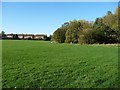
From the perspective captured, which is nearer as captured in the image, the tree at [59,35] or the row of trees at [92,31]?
the row of trees at [92,31]

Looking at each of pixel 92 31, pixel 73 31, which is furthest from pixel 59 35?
pixel 92 31

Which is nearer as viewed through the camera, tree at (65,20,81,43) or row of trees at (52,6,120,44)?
row of trees at (52,6,120,44)

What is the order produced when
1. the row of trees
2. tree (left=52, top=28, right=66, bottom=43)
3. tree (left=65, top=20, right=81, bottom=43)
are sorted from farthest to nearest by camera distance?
tree (left=52, top=28, right=66, bottom=43) → tree (left=65, top=20, right=81, bottom=43) → the row of trees

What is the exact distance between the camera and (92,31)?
197ft

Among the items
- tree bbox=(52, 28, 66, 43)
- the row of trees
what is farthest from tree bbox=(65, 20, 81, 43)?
tree bbox=(52, 28, 66, 43)

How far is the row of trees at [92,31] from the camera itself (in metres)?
59.8

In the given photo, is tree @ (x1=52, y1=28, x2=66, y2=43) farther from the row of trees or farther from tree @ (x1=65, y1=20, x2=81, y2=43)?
tree @ (x1=65, y1=20, x2=81, y2=43)

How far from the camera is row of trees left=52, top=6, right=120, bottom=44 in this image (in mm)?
59784

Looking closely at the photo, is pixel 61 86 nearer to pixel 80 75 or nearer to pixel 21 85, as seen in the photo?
pixel 21 85

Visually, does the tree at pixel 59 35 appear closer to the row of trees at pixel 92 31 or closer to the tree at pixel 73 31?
the row of trees at pixel 92 31

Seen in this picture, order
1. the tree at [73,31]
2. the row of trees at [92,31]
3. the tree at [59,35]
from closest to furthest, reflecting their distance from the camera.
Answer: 1. the row of trees at [92,31]
2. the tree at [73,31]
3. the tree at [59,35]

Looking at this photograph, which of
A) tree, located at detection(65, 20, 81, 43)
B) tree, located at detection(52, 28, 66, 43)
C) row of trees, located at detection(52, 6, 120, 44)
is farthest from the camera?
tree, located at detection(52, 28, 66, 43)

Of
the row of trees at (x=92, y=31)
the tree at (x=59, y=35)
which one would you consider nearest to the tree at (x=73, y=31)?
the row of trees at (x=92, y=31)

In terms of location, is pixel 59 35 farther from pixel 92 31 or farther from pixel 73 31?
pixel 92 31
